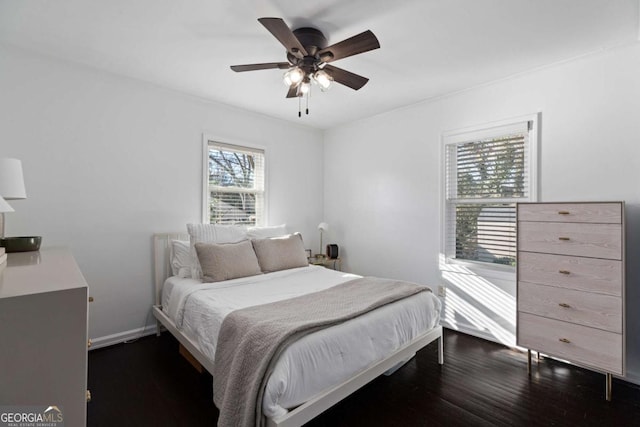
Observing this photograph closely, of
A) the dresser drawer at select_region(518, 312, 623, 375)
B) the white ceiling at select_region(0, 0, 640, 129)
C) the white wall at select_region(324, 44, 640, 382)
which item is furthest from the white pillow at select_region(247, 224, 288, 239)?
the dresser drawer at select_region(518, 312, 623, 375)

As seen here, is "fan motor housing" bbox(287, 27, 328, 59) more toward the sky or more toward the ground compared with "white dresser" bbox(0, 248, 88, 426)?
more toward the sky

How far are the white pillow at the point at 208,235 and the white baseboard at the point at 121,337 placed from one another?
821 mm

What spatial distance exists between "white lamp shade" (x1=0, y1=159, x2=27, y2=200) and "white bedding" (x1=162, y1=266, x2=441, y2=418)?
1283 millimetres

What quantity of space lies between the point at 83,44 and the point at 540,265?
13.2ft

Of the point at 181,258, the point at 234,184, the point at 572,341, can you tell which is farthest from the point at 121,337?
the point at 572,341

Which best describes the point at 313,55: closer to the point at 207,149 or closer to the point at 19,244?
the point at 207,149

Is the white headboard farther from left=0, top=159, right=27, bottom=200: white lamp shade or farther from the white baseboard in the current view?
left=0, top=159, right=27, bottom=200: white lamp shade

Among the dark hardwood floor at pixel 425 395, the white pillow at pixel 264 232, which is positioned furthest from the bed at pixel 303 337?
the white pillow at pixel 264 232

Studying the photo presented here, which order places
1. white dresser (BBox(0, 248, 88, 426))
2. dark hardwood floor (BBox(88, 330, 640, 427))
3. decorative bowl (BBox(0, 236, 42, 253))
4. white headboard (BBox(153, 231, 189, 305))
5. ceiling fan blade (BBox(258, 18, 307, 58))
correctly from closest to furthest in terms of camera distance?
1. white dresser (BBox(0, 248, 88, 426))
2. ceiling fan blade (BBox(258, 18, 307, 58))
3. decorative bowl (BBox(0, 236, 42, 253))
4. dark hardwood floor (BBox(88, 330, 640, 427))
5. white headboard (BBox(153, 231, 189, 305))

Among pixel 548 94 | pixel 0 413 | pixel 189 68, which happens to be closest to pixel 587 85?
pixel 548 94

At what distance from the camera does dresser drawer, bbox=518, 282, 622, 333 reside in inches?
83.5

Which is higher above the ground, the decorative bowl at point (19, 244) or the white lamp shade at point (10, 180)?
the white lamp shade at point (10, 180)

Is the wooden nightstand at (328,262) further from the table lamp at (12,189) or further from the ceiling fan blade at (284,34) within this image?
the table lamp at (12,189)

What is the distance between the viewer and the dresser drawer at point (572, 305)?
2.12 meters
